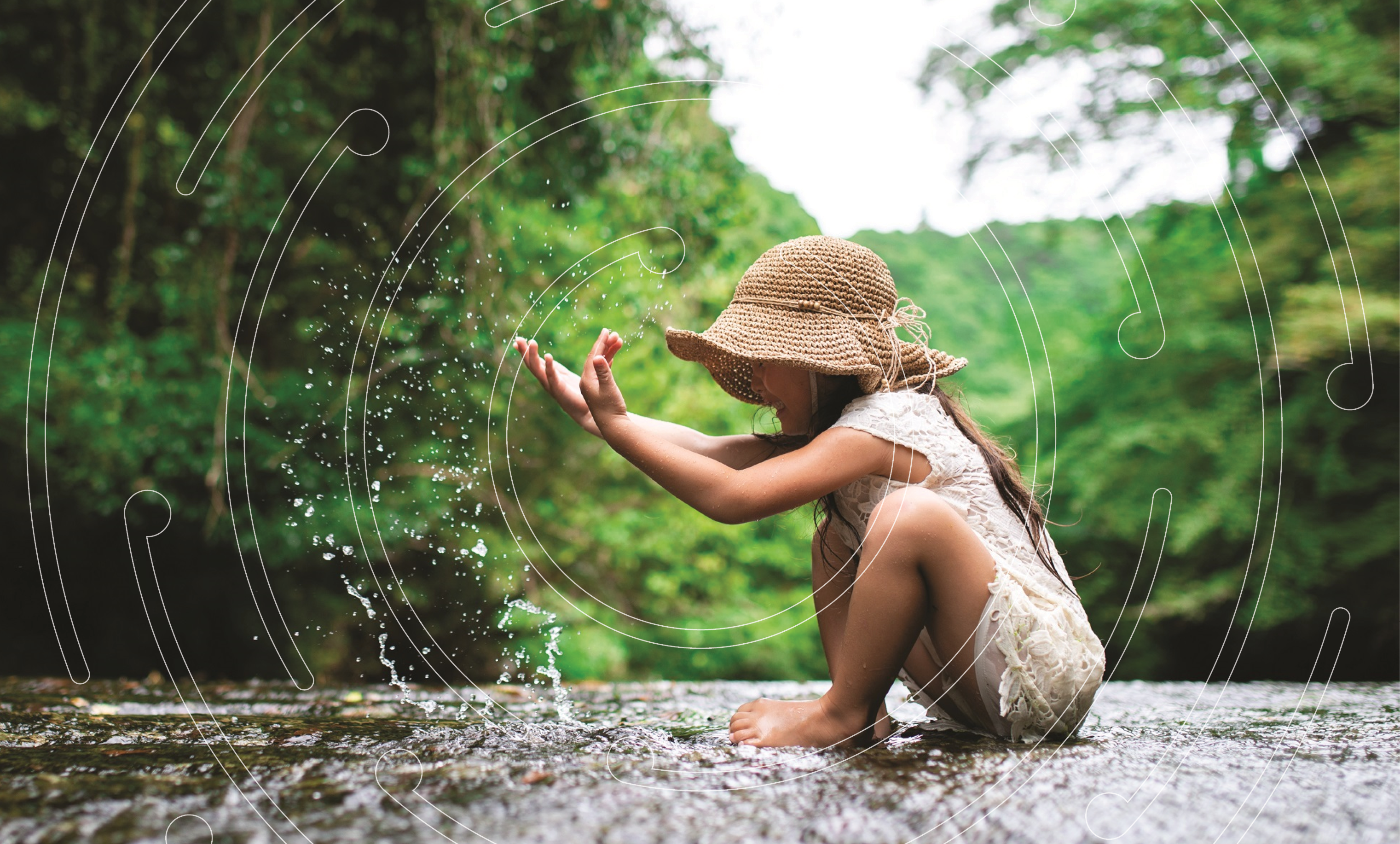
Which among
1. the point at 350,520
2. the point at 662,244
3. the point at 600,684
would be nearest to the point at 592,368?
the point at 600,684

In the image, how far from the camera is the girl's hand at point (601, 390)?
2090mm

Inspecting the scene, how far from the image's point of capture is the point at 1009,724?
2.08 m

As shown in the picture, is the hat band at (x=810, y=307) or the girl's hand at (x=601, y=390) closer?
the girl's hand at (x=601, y=390)

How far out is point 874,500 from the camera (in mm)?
2150

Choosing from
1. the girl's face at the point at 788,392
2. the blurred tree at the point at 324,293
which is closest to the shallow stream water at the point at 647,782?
the girl's face at the point at 788,392

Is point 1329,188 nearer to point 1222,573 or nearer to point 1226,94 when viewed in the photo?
point 1226,94

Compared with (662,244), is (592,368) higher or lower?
lower

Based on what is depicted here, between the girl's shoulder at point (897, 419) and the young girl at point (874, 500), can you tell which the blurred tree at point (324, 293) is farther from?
the girl's shoulder at point (897, 419)

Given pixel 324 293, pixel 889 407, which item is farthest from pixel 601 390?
pixel 324 293

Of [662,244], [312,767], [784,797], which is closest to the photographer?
[784,797]

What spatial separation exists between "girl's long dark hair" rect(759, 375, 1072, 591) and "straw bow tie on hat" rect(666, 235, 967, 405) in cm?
7

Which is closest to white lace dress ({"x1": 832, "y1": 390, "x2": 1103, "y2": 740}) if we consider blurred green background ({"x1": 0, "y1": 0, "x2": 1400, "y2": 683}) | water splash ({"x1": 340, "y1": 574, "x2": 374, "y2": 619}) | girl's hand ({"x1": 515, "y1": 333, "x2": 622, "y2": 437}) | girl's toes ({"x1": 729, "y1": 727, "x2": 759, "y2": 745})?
girl's toes ({"x1": 729, "y1": 727, "x2": 759, "y2": 745})

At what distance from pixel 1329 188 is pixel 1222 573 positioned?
282 cm

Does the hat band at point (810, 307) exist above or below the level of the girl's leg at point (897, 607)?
above
